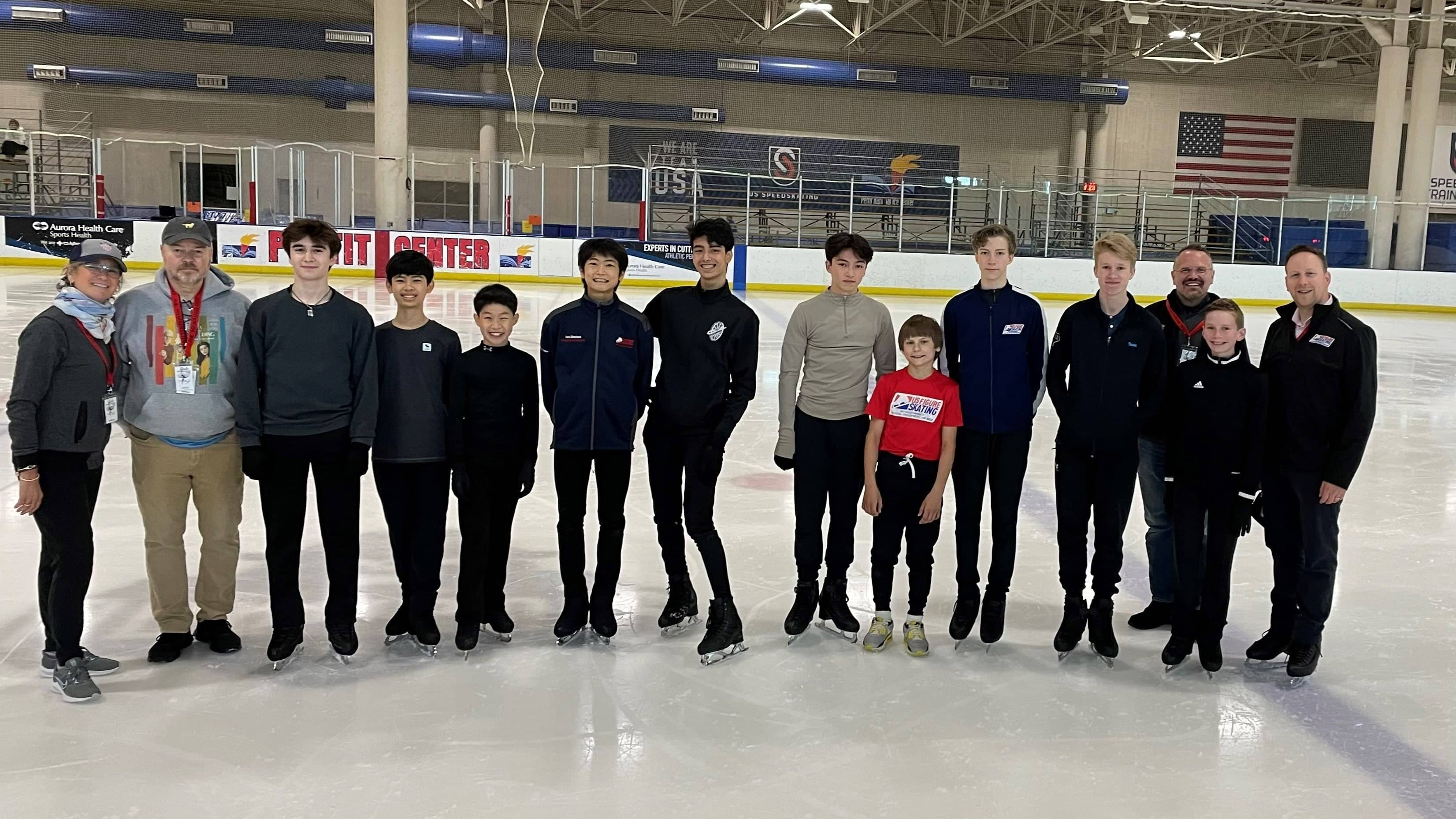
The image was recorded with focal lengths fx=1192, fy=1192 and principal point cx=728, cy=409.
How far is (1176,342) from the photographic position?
466 cm

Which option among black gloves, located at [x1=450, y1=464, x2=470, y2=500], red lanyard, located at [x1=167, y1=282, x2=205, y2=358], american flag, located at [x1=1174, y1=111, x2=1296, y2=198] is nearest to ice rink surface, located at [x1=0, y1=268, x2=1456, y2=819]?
black gloves, located at [x1=450, y1=464, x2=470, y2=500]

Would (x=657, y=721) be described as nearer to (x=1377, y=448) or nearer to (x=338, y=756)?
(x=338, y=756)

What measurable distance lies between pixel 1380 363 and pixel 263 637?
13.9 meters

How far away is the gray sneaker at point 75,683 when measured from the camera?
12.5 feet

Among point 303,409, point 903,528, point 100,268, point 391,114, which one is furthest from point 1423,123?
point 100,268

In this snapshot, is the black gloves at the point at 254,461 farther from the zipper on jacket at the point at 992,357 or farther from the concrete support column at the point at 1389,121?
the concrete support column at the point at 1389,121

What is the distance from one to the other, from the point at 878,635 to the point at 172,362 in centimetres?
271

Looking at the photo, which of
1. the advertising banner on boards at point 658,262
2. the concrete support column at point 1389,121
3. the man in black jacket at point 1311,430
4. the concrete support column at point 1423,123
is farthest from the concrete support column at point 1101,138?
the man in black jacket at point 1311,430

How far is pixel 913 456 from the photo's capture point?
4445 millimetres

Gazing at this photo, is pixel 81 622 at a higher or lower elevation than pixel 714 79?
lower

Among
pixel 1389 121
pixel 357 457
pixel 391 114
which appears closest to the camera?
pixel 357 457

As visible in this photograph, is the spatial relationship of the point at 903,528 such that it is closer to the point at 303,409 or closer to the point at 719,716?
the point at 719,716

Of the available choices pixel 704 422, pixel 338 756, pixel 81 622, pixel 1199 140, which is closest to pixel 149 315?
pixel 81 622

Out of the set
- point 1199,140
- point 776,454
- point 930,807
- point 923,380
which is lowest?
point 930,807
